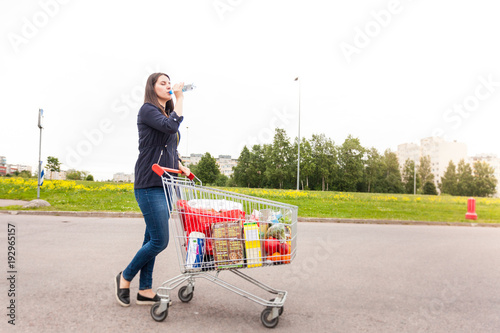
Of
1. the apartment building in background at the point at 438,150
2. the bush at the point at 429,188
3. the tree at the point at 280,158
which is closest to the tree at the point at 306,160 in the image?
the tree at the point at 280,158

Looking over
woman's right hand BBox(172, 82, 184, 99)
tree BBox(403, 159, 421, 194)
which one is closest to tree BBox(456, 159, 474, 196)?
tree BBox(403, 159, 421, 194)

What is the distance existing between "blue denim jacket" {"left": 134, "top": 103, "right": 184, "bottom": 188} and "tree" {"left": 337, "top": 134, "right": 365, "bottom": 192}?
5264cm

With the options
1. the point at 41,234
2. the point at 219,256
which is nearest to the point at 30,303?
the point at 219,256

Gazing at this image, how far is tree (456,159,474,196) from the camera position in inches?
2143

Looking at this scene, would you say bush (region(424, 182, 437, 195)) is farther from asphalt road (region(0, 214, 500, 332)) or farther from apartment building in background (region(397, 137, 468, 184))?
asphalt road (region(0, 214, 500, 332))

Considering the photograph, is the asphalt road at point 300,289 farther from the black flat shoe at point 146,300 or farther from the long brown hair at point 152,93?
the long brown hair at point 152,93

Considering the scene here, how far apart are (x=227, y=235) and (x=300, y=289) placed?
5.24 ft

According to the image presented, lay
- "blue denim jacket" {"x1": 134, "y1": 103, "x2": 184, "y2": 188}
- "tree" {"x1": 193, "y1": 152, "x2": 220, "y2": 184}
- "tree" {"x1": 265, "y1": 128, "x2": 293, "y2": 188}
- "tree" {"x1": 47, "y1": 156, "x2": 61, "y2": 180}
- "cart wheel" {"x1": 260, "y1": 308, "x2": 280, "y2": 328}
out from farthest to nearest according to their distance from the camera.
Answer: "tree" {"x1": 265, "y1": 128, "x2": 293, "y2": 188} → "tree" {"x1": 193, "y1": 152, "x2": 220, "y2": 184} → "tree" {"x1": 47, "y1": 156, "x2": 61, "y2": 180} → "blue denim jacket" {"x1": 134, "y1": 103, "x2": 184, "y2": 188} → "cart wheel" {"x1": 260, "y1": 308, "x2": 280, "y2": 328}

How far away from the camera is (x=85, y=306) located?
3264mm

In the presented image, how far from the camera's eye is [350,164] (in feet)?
180

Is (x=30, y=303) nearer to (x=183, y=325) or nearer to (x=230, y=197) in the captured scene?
(x=183, y=325)

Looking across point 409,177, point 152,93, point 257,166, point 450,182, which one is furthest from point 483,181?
point 152,93

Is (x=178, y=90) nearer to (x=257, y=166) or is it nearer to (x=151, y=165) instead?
(x=151, y=165)

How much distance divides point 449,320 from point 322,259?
2.56 m
